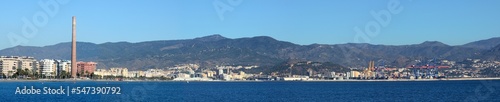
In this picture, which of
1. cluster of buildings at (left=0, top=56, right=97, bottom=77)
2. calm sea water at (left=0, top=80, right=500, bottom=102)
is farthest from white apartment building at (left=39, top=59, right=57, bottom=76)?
calm sea water at (left=0, top=80, right=500, bottom=102)

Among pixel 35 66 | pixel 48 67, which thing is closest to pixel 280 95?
pixel 48 67

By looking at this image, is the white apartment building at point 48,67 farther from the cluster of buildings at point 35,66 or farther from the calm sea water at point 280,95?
the calm sea water at point 280,95

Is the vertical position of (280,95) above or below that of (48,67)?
below

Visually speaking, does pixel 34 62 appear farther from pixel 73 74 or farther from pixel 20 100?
pixel 20 100

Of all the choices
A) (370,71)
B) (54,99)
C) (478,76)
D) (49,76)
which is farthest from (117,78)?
(54,99)

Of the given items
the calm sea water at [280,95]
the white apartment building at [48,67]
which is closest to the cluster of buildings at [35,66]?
the white apartment building at [48,67]

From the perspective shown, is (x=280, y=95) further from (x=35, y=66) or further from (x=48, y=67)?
(x=35, y=66)

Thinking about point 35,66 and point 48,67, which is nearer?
point 35,66

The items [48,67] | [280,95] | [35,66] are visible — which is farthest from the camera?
[48,67]

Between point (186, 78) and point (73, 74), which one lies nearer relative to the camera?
point (73, 74)

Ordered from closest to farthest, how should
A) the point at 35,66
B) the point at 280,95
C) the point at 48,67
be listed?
the point at 280,95
the point at 35,66
the point at 48,67

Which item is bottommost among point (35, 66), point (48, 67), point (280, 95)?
point (280, 95)
